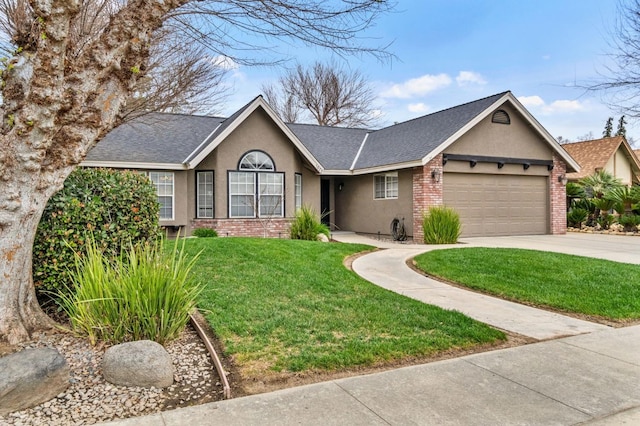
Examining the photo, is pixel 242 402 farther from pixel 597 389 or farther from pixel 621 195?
pixel 621 195

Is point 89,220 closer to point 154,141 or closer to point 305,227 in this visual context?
point 305,227

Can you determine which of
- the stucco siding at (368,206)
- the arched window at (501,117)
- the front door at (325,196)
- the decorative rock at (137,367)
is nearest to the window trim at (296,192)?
the stucco siding at (368,206)

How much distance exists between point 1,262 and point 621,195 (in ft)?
71.8

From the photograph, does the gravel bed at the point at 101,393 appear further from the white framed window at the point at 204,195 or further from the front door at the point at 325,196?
the front door at the point at 325,196

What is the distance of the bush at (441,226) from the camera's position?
45.4 ft

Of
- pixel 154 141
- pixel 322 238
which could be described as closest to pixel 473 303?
pixel 322 238

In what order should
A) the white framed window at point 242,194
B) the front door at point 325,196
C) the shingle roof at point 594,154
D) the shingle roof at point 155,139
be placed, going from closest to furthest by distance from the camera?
1. the shingle roof at point 155,139
2. the white framed window at point 242,194
3. the front door at point 325,196
4. the shingle roof at point 594,154

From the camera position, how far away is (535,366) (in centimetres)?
396

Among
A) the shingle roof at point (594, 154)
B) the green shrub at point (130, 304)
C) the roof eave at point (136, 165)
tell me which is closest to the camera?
the green shrub at point (130, 304)

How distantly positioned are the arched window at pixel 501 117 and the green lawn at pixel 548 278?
23.2 ft

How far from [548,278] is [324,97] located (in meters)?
28.3

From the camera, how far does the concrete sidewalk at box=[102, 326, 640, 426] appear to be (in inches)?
117

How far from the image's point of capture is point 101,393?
3.36 meters

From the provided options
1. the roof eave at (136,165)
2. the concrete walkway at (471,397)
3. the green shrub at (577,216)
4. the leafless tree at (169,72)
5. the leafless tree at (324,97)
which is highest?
the leafless tree at (324,97)
